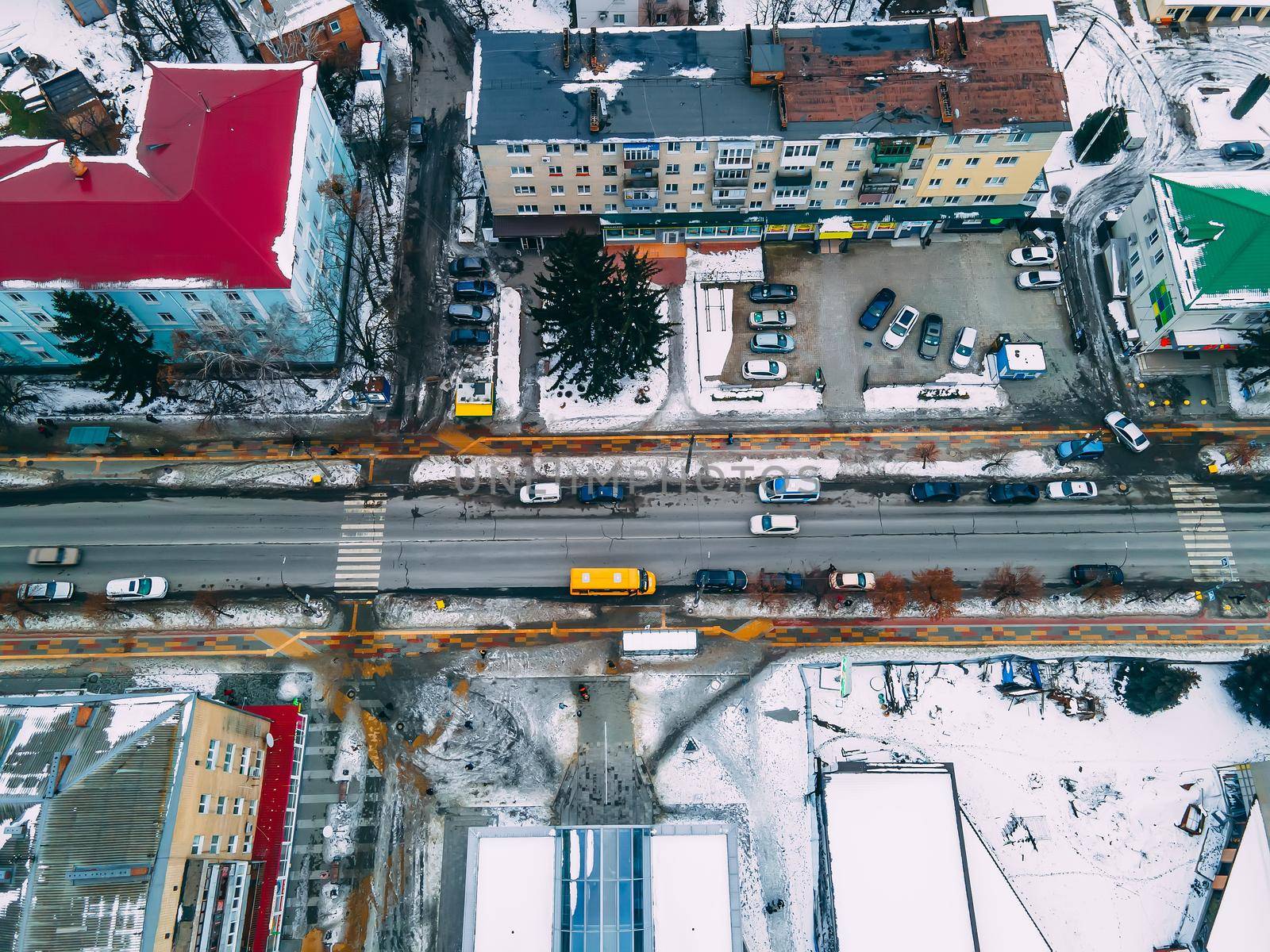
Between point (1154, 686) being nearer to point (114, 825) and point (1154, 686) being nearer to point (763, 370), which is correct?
point (763, 370)

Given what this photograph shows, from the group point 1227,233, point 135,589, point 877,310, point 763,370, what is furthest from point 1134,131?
point 135,589

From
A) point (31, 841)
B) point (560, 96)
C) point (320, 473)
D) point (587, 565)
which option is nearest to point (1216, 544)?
point (587, 565)

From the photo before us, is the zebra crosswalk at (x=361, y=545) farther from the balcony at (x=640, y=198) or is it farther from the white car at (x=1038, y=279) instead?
the white car at (x=1038, y=279)

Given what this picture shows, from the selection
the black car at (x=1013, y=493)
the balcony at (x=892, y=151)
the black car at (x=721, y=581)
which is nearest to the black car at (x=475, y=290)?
the black car at (x=721, y=581)

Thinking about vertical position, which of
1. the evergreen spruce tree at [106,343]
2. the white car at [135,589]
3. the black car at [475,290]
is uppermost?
the black car at [475,290]

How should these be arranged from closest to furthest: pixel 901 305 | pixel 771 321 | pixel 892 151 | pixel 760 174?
1. pixel 892 151
2. pixel 760 174
3. pixel 771 321
4. pixel 901 305

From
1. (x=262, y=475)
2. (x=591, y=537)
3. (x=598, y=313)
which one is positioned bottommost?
(x=591, y=537)
